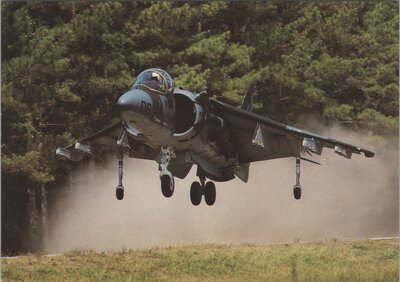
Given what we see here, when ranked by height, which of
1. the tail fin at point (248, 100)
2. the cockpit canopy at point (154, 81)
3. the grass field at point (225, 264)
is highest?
the tail fin at point (248, 100)

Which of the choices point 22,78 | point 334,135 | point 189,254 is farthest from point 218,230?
point 22,78

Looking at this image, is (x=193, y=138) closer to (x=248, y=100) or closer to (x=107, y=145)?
(x=107, y=145)

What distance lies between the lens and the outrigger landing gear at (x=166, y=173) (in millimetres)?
19812

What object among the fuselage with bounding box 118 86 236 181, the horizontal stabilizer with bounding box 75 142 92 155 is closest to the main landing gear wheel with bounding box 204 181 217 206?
the fuselage with bounding box 118 86 236 181

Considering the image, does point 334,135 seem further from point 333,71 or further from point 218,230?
point 218,230

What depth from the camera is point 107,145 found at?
78.0 feet

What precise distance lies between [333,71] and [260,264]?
5.89 meters

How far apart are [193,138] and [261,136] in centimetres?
169

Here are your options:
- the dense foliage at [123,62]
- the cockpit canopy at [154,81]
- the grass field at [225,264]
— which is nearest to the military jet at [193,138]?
the cockpit canopy at [154,81]

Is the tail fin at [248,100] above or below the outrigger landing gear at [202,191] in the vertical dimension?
above

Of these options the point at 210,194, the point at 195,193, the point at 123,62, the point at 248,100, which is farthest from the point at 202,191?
the point at 123,62

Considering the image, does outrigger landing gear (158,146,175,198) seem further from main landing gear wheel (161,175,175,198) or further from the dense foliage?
the dense foliage

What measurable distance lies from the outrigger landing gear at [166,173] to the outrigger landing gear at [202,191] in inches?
62.3

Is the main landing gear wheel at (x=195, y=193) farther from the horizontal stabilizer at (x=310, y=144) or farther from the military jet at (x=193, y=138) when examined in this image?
the horizontal stabilizer at (x=310, y=144)
